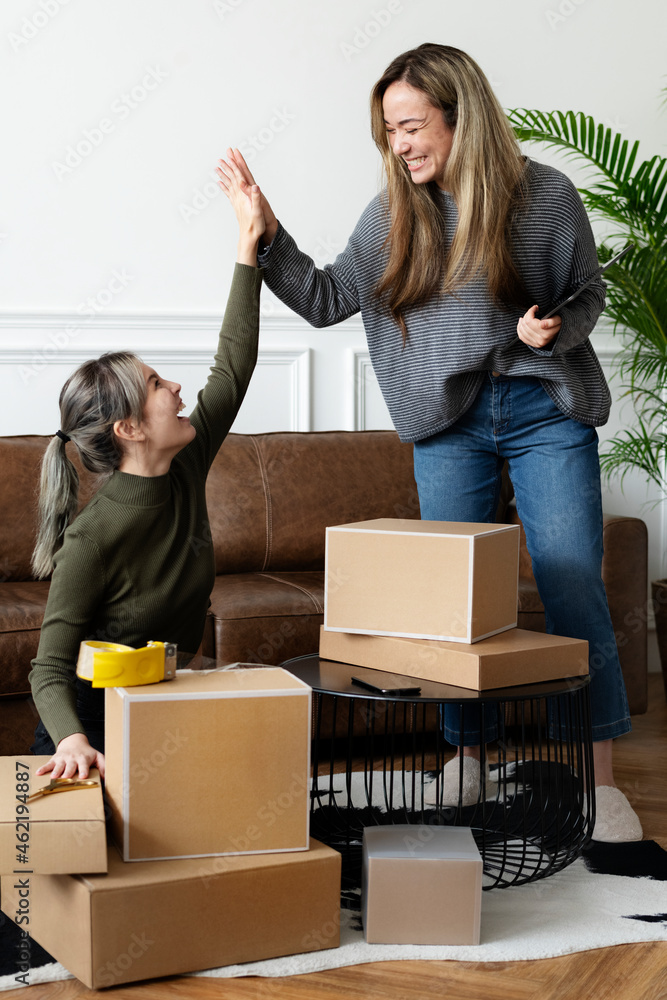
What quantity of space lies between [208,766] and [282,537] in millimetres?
1475

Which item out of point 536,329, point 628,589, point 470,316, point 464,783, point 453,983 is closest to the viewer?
point 453,983

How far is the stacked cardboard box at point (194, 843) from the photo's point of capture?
1.33m

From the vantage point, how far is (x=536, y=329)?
1738 millimetres

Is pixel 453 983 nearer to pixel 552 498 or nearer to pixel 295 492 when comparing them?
pixel 552 498

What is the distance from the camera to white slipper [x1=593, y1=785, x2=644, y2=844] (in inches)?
74.0

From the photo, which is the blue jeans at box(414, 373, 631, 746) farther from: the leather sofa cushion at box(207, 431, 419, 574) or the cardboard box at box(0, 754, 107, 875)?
the leather sofa cushion at box(207, 431, 419, 574)

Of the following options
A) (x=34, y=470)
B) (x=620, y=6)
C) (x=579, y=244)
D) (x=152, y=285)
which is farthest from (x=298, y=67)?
(x=579, y=244)

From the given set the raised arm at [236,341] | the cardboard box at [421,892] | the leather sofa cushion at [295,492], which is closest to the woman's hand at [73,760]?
the cardboard box at [421,892]

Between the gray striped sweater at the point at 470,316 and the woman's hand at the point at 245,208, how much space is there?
55 mm

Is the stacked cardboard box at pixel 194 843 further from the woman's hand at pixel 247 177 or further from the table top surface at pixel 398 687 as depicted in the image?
the woman's hand at pixel 247 177

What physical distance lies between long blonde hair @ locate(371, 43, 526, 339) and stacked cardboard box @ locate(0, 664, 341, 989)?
2.61 ft

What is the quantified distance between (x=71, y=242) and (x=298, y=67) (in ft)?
2.90

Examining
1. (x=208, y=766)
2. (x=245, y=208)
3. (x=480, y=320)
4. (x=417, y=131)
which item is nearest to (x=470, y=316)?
(x=480, y=320)

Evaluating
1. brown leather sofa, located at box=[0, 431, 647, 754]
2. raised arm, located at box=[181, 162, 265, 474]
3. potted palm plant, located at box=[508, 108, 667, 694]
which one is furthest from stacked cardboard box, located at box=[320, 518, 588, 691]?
potted palm plant, located at box=[508, 108, 667, 694]
